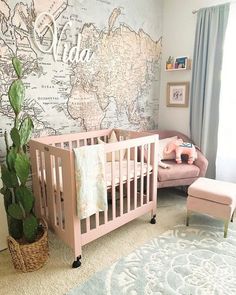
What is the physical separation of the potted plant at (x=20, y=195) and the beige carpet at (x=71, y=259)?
0.10m

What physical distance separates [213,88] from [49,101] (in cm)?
205

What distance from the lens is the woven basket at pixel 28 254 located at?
1.79 metres

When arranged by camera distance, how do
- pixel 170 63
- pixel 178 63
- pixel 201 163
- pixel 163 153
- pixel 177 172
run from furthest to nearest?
pixel 170 63
pixel 178 63
pixel 163 153
pixel 201 163
pixel 177 172

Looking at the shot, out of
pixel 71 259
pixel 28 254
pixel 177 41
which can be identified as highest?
pixel 177 41

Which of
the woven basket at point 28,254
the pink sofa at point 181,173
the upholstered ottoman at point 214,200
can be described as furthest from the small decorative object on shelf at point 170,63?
the woven basket at point 28,254

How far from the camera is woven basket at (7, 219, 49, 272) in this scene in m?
1.79

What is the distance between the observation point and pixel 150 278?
1.75 meters

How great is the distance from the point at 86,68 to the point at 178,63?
1.41 m

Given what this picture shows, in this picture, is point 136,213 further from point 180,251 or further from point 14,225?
point 14,225

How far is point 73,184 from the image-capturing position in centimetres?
175

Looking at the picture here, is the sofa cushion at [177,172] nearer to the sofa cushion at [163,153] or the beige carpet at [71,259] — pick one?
the sofa cushion at [163,153]

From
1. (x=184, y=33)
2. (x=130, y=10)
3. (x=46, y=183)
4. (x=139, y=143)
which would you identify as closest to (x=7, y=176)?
(x=46, y=183)

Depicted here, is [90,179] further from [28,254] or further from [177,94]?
[177,94]

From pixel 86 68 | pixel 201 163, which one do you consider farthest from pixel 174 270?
pixel 86 68
